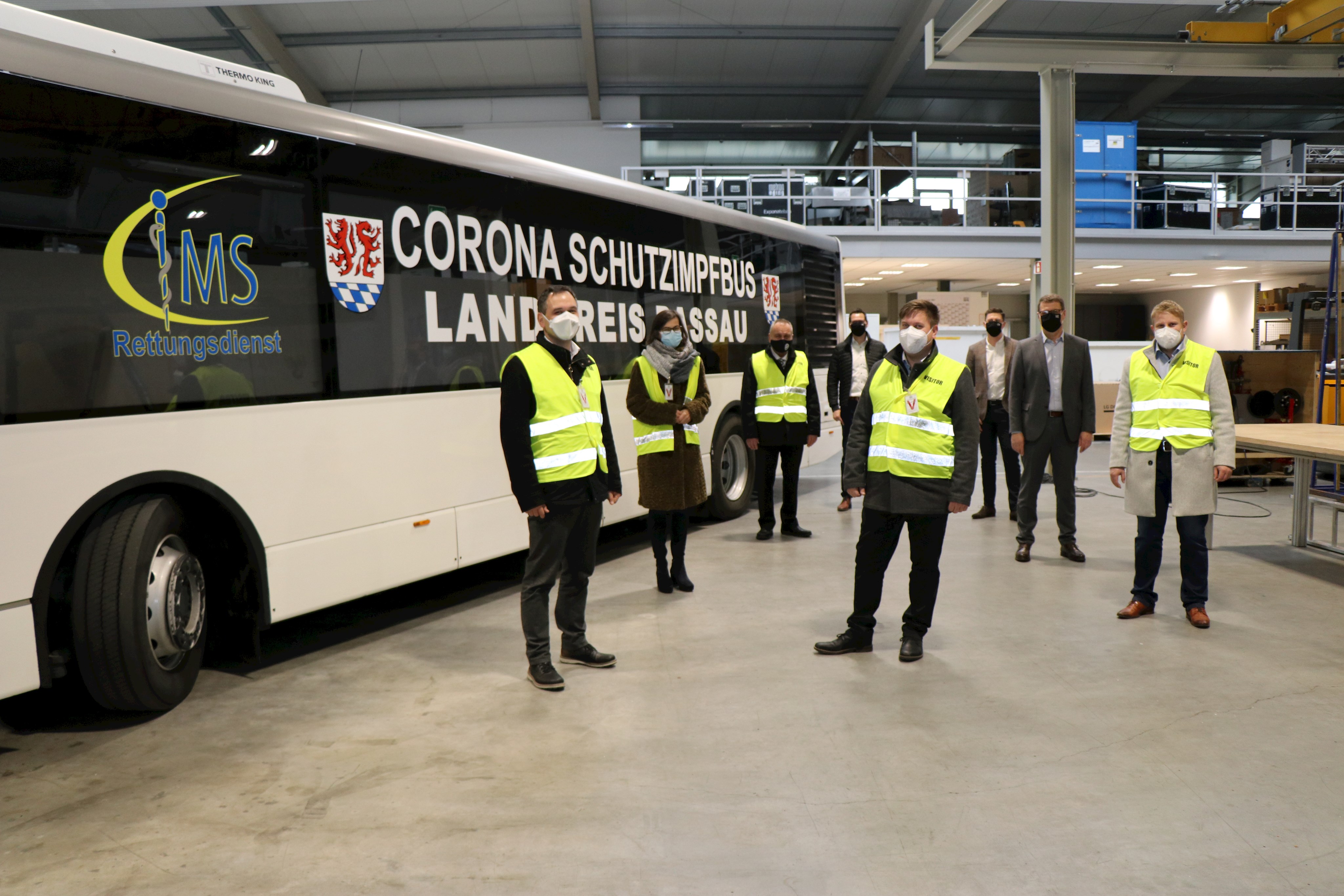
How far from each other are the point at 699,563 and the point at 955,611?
1.94 m

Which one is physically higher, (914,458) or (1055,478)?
(914,458)

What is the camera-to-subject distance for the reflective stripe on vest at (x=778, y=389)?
7066 mm

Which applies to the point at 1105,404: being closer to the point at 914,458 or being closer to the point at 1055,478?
the point at 1055,478

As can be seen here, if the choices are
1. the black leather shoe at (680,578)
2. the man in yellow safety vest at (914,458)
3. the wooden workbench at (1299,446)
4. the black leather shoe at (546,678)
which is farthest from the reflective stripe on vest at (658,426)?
the wooden workbench at (1299,446)

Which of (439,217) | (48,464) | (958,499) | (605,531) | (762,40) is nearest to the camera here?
(48,464)

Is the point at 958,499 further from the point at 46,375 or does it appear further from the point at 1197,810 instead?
the point at 46,375

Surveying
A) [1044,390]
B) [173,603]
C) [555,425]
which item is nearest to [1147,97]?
[1044,390]

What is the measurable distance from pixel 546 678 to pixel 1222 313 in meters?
26.4

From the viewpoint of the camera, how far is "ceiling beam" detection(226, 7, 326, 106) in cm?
1549

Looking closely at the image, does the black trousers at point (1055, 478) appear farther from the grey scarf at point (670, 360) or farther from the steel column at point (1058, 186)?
the steel column at point (1058, 186)

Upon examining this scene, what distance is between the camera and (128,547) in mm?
3557

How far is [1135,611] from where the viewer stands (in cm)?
501

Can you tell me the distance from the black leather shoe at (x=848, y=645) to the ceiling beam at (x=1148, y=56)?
6.41 meters

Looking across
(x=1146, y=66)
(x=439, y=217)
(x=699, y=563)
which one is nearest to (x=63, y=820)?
(x=439, y=217)
